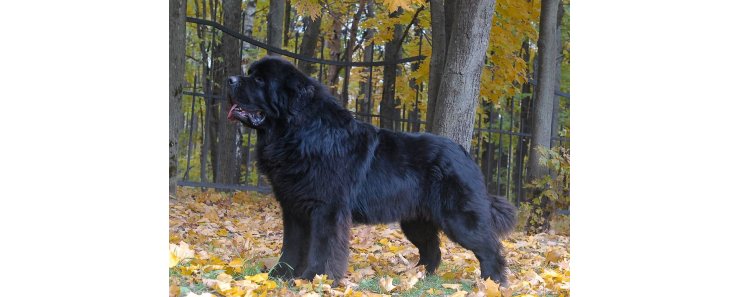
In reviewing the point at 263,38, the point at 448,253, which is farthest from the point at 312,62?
the point at 448,253

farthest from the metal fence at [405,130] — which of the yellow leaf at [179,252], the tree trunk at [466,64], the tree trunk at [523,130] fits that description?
the yellow leaf at [179,252]

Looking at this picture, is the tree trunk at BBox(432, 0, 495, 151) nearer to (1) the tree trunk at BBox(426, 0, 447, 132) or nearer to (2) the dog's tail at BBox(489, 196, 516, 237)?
(1) the tree trunk at BBox(426, 0, 447, 132)

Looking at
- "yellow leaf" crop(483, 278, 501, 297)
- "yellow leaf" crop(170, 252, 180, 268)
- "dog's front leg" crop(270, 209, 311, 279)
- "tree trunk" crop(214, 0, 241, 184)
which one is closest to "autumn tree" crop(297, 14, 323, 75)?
"tree trunk" crop(214, 0, 241, 184)

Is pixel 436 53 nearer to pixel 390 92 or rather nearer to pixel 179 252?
pixel 390 92

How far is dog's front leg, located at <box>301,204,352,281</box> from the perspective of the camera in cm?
395

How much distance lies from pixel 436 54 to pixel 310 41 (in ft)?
2.99

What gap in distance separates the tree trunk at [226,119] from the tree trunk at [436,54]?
1.38 metres

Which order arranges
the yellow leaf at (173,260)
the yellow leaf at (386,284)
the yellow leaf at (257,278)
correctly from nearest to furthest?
1. the yellow leaf at (173,260)
2. the yellow leaf at (257,278)
3. the yellow leaf at (386,284)

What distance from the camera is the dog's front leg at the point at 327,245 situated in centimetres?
395

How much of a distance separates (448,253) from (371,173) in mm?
791

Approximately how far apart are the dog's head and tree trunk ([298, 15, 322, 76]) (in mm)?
728

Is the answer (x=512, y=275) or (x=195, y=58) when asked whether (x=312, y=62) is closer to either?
(x=195, y=58)

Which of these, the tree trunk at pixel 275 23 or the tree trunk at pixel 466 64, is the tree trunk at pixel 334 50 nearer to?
the tree trunk at pixel 275 23

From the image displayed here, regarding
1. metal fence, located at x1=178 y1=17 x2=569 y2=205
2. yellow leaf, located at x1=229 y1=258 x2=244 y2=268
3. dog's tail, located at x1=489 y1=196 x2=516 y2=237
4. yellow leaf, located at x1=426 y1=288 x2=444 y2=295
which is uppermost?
metal fence, located at x1=178 y1=17 x2=569 y2=205
